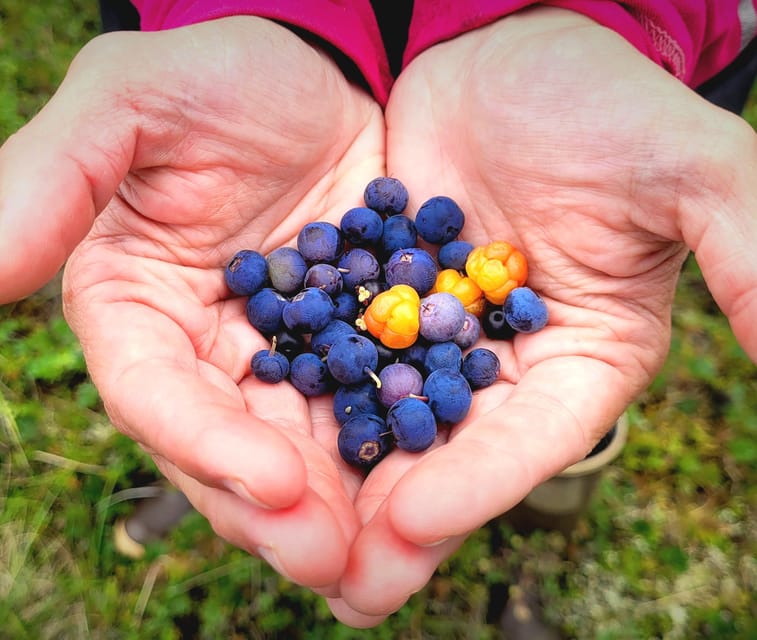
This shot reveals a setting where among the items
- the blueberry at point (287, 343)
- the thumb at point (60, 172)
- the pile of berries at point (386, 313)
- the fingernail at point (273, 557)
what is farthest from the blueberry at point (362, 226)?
the fingernail at point (273, 557)

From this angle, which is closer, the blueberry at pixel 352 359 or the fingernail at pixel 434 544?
the fingernail at pixel 434 544

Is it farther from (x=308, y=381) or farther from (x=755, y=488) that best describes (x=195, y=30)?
(x=755, y=488)

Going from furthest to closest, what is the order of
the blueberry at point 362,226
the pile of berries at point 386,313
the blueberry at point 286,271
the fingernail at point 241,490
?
the blueberry at point 362,226 → the blueberry at point 286,271 → the pile of berries at point 386,313 → the fingernail at point 241,490

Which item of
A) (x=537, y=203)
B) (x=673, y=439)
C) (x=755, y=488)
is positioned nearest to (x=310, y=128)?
(x=537, y=203)

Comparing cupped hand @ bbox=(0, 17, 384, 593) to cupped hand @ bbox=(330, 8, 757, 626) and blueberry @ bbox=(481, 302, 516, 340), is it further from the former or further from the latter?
blueberry @ bbox=(481, 302, 516, 340)

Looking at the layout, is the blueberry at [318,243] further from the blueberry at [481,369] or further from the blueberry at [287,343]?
the blueberry at [481,369]

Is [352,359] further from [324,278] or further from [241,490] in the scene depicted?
[241,490]
